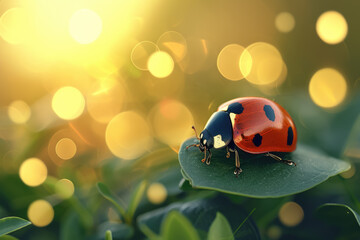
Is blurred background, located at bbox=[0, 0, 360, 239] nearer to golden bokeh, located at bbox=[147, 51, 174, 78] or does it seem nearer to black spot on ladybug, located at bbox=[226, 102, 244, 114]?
golden bokeh, located at bbox=[147, 51, 174, 78]

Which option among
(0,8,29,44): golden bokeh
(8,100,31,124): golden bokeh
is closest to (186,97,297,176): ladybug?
(8,100,31,124): golden bokeh

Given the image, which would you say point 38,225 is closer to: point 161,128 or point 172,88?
point 161,128

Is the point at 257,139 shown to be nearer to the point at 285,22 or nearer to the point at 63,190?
the point at 63,190

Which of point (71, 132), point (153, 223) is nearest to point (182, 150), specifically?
point (153, 223)

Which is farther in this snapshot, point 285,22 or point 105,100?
point 285,22

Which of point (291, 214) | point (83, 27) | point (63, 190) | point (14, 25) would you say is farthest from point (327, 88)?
point (14, 25)

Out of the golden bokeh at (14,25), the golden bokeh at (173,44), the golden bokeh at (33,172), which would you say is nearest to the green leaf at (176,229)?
the golden bokeh at (33,172)
